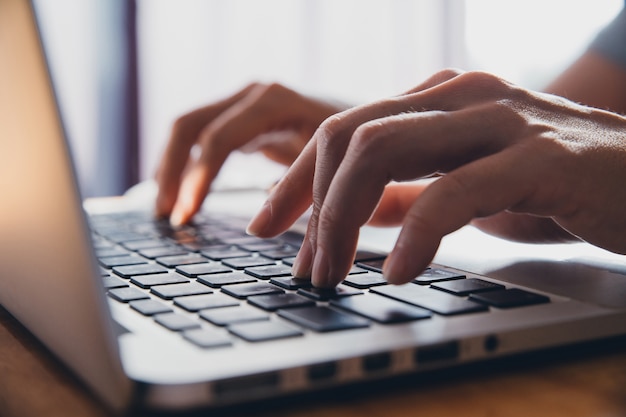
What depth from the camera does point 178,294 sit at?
42 centimetres

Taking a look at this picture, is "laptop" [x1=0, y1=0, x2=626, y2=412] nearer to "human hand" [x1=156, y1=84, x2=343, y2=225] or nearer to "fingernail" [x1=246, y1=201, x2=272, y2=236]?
"fingernail" [x1=246, y1=201, x2=272, y2=236]

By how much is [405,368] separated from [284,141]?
0.89 m

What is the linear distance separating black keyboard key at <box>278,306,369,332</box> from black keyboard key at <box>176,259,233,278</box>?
0.48ft

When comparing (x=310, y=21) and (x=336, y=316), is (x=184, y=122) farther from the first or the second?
(x=310, y=21)

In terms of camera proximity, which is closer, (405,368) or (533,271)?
(405,368)

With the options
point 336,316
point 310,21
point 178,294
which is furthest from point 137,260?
point 310,21

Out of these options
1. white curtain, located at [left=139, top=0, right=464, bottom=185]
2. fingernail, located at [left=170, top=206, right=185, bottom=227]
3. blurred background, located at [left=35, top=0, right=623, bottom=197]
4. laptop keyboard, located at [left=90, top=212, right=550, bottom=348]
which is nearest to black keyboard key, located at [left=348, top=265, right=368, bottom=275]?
laptop keyboard, located at [left=90, top=212, right=550, bottom=348]

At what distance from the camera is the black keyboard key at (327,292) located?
0.42 m

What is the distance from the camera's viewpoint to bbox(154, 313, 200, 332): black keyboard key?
342mm

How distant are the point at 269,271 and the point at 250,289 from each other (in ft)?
0.26

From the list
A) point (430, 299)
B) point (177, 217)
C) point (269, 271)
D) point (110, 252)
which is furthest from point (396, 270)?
point (177, 217)

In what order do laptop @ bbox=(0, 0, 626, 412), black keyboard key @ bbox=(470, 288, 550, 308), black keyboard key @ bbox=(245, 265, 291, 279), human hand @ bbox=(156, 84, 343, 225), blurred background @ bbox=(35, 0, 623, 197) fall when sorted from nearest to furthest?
laptop @ bbox=(0, 0, 626, 412), black keyboard key @ bbox=(470, 288, 550, 308), black keyboard key @ bbox=(245, 265, 291, 279), human hand @ bbox=(156, 84, 343, 225), blurred background @ bbox=(35, 0, 623, 197)

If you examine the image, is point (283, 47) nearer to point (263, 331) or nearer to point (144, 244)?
point (144, 244)

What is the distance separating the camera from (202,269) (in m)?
0.52
